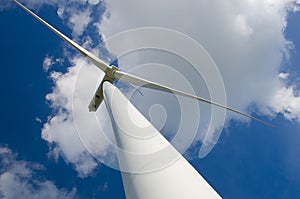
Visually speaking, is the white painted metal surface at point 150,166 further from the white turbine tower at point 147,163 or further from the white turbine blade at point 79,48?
the white turbine blade at point 79,48

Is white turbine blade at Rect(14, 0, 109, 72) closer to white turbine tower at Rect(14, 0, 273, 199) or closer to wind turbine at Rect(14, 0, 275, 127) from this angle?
wind turbine at Rect(14, 0, 275, 127)

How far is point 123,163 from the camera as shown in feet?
52.3

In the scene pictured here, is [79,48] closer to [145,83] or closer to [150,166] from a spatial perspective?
[145,83]

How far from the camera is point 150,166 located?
14.9 m

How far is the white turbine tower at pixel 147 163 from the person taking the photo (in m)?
13.6

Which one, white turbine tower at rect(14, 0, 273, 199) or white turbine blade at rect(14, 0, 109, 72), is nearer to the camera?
white turbine tower at rect(14, 0, 273, 199)

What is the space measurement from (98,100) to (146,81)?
6.99 meters

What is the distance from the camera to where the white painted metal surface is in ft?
44.5

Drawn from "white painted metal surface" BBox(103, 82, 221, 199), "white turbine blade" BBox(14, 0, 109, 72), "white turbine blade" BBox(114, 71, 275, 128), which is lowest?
"white painted metal surface" BBox(103, 82, 221, 199)

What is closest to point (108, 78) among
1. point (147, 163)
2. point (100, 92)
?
point (100, 92)

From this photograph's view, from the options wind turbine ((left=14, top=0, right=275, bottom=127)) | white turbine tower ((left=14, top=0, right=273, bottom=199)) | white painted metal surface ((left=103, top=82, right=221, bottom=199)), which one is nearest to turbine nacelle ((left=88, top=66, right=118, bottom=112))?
wind turbine ((left=14, top=0, right=275, bottom=127))

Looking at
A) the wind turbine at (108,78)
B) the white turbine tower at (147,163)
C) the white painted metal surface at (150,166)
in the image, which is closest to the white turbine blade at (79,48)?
the wind turbine at (108,78)

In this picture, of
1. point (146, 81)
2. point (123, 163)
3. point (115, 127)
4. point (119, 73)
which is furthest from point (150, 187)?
point (119, 73)

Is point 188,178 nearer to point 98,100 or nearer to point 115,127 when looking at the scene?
point 115,127
